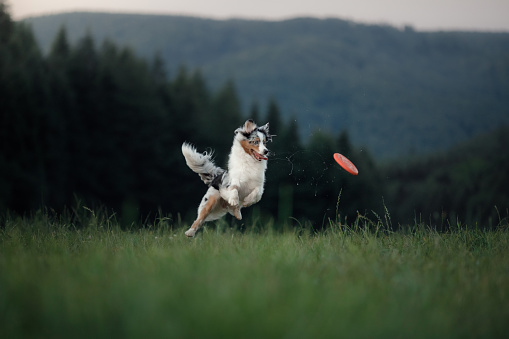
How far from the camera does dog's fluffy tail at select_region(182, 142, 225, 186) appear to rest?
25.4 feet

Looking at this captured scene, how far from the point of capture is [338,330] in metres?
3.54

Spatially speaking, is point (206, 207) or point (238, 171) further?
point (206, 207)

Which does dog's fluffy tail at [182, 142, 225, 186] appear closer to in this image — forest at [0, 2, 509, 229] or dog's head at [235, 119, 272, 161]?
dog's head at [235, 119, 272, 161]

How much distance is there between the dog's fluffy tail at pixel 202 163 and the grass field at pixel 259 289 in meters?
1.37

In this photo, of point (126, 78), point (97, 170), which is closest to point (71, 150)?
point (97, 170)

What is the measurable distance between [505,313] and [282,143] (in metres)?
27.7

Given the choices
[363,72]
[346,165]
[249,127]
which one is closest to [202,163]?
[249,127]

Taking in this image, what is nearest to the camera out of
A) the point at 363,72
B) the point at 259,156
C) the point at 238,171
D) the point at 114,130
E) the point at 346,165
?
the point at 259,156

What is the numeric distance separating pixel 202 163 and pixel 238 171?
549 millimetres

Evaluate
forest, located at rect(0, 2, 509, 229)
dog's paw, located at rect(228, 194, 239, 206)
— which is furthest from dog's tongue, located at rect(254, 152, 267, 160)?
forest, located at rect(0, 2, 509, 229)

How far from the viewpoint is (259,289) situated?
13.3ft

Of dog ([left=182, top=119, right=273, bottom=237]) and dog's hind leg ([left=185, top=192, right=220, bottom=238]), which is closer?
dog ([left=182, top=119, right=273, bottom=237])

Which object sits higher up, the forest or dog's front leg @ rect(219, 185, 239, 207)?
dog's front leg @ rect(219, 185, 239, 207)

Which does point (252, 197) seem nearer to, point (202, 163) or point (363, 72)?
point (202, 163)
